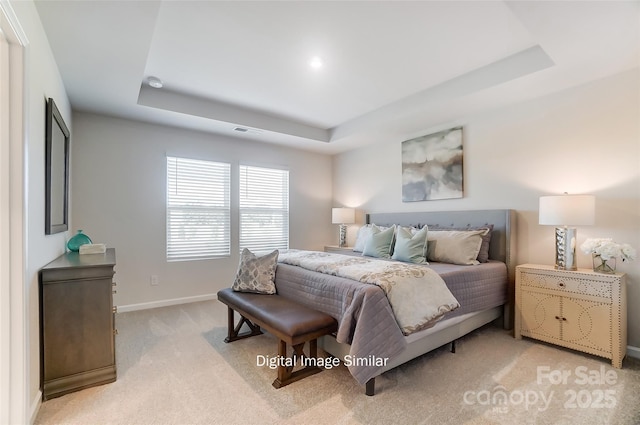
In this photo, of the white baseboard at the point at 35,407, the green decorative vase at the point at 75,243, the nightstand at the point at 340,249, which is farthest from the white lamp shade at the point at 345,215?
the white baseboard at the point at 35,407

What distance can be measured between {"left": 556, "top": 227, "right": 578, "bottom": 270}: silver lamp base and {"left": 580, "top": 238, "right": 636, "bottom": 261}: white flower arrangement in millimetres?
161

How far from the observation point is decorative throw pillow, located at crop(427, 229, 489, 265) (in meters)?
3.07

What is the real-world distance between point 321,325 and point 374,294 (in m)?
0.43

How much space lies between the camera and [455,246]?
3145 mm

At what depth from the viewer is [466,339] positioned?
286 cm

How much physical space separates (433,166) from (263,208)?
2.60 meters

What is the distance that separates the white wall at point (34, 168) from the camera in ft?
5.34

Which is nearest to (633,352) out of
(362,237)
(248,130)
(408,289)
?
(408,289)

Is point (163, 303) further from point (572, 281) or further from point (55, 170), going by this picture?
point (572, 281)

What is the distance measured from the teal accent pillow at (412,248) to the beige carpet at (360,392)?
0.92 m

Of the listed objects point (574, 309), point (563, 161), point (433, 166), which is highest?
point (433, 166)

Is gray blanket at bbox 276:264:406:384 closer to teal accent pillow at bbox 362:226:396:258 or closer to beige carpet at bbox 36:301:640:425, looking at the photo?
beige carpet at bbox 36:301:640:425

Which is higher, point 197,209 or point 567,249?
point 197,209

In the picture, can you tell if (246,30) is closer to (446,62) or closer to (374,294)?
(446,62)
